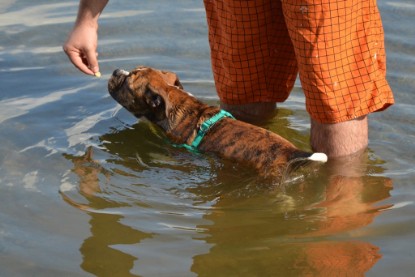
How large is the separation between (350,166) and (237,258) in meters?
1.40

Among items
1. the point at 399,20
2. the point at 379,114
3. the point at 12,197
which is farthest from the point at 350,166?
→ the point at 399,20

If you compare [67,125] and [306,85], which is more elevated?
[306,85]

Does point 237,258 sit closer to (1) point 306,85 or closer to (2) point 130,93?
(1) point 306,85

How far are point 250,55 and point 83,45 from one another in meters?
1.16

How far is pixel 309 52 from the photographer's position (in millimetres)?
4895

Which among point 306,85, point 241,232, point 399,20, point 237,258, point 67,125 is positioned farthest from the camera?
point 399,20

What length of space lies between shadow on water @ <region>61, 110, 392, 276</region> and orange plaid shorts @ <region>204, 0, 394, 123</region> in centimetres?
51

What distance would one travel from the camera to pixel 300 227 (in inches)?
187

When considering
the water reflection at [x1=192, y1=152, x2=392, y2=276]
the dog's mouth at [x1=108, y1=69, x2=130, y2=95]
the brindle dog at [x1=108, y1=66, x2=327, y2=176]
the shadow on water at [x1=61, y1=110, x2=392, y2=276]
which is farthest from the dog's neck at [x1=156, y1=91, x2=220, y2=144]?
the water reflection at [x1=192, y1=152, x2=392, y2=276]

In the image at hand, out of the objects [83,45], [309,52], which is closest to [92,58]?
[83,45]

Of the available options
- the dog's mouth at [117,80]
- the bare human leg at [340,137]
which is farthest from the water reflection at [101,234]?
the bare human leg at [340,137]

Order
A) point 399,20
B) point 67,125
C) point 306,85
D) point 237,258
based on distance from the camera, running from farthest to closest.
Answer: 1. point 399,20
2. point 67,125
3. point 306,85
4. point 237,258

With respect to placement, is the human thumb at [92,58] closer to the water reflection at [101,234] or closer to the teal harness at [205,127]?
the water reflection at [101,234]

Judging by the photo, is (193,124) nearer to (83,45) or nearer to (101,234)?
(83,45)
